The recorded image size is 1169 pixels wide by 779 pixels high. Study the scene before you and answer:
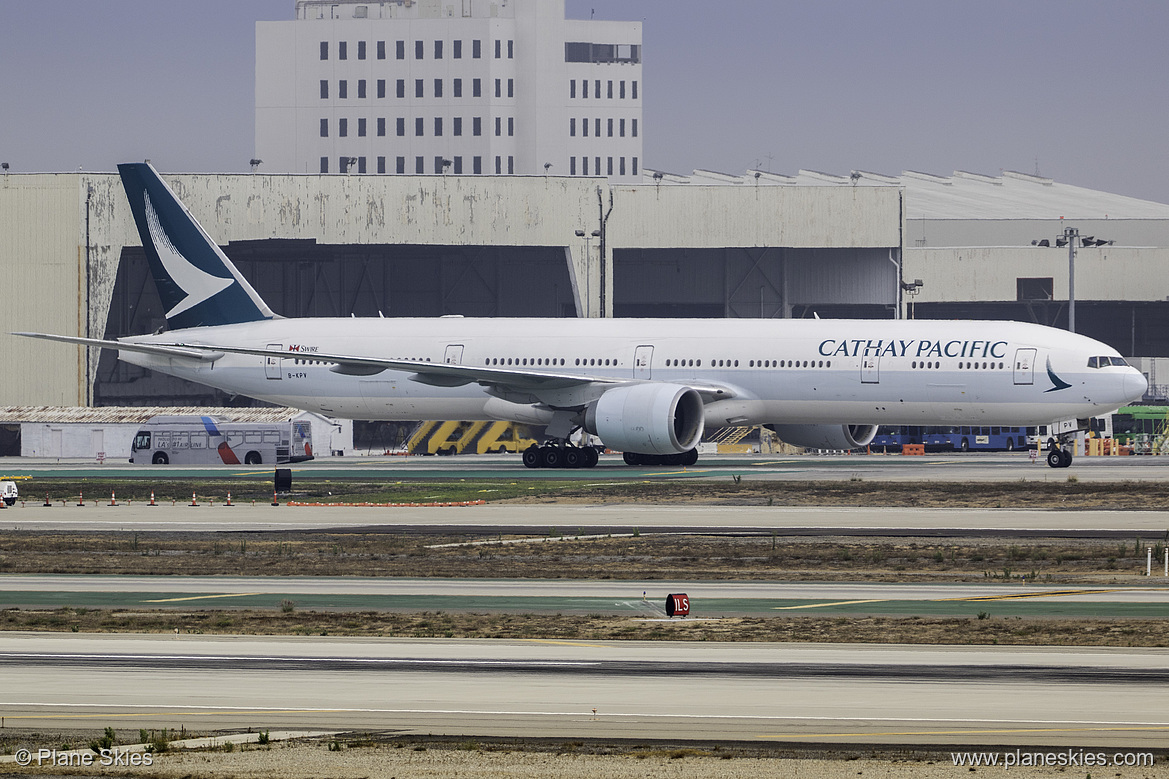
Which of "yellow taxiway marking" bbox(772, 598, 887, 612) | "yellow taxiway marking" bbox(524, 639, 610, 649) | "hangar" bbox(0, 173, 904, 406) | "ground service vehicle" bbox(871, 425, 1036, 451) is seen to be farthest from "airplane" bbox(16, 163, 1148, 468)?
"yellow taxiway marking" bbox(524, 639, 610, 649)

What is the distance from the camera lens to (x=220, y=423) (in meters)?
69.4

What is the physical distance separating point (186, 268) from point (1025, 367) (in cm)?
3305

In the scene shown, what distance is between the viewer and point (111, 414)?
7644 cm

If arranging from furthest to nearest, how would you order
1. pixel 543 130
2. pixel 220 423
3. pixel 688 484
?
1. pixel 543 130
2. pixel 220 423
3. pixel 688 484

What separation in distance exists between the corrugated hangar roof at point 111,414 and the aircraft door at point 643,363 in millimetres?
22238

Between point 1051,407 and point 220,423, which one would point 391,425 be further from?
point 1051,407

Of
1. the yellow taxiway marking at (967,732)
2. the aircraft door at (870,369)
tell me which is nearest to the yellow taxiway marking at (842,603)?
the yellow taxiway marking at (967,732)

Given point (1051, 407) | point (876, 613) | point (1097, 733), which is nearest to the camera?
point (1097, 733)

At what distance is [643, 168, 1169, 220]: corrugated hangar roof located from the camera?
126125 mm

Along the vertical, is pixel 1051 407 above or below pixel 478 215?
below

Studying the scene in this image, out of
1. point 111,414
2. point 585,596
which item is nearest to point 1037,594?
point 585,596

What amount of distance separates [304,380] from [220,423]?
10409mm

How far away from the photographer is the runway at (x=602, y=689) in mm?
15211

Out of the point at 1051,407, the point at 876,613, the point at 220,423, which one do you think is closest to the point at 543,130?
the point at 220,423
